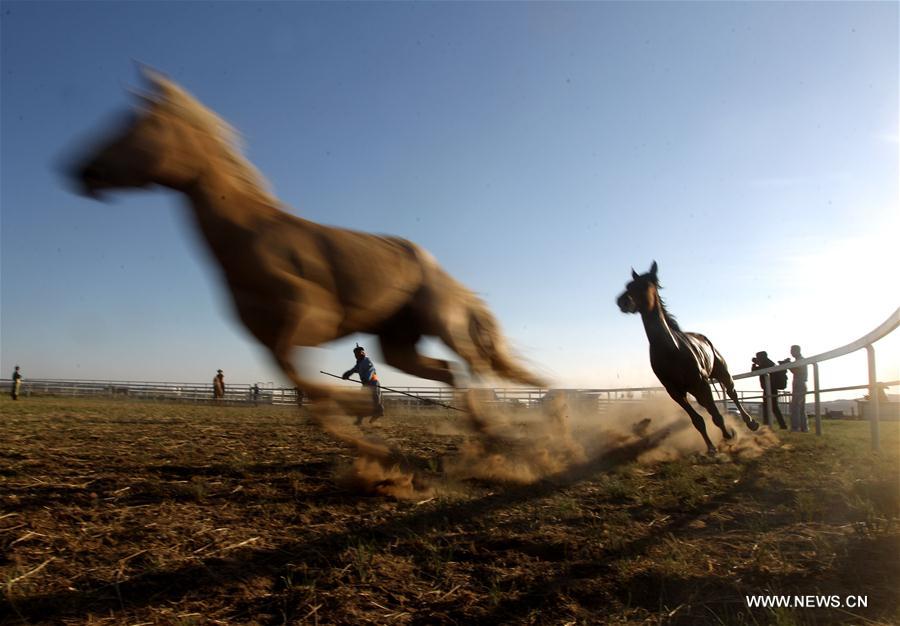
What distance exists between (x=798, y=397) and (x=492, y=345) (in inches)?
325

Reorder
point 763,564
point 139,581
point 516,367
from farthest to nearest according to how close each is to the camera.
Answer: point 516,367
point 763,564
point 139,581

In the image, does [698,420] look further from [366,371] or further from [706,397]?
[366,371]

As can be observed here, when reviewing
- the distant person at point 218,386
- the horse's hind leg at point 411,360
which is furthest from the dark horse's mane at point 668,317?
the distant person at point 218,386

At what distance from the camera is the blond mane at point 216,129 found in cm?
443

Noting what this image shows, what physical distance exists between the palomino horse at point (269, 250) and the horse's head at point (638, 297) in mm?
2921

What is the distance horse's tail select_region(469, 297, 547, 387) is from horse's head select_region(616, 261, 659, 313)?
6.66 feet

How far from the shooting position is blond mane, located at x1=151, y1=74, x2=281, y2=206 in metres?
4.43

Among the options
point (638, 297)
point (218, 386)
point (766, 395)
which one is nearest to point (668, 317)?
point (638, 297)

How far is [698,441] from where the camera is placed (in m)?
7.72

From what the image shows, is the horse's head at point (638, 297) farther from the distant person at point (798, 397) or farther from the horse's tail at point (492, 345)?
the distant person at point (798, 397)

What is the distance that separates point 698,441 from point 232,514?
6.28 m

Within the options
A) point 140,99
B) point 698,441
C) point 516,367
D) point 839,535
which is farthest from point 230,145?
point 698,441

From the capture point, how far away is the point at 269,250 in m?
4.11

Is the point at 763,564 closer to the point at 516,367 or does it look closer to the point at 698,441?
the point at 516,367
